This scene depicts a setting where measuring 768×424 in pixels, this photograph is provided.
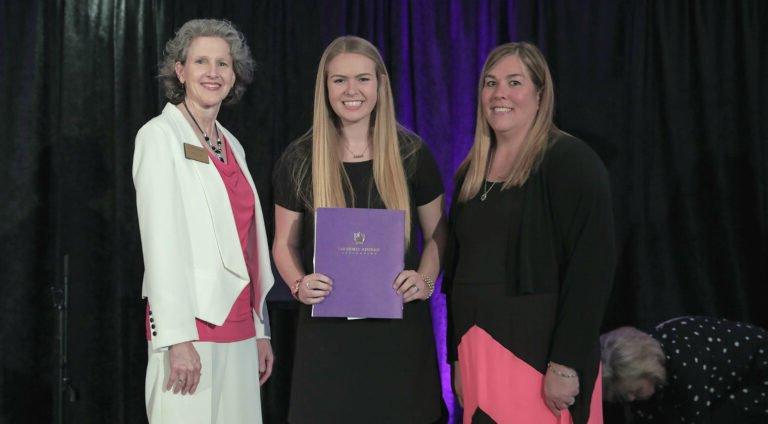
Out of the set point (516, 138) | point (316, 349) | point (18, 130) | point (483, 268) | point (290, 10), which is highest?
point (290, 10)

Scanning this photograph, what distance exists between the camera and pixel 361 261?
229 centimetres

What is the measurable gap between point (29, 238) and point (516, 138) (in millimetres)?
2664

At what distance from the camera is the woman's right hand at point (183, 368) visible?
7.16 ft

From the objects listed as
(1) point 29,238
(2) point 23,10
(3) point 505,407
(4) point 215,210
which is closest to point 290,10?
(2) point 23,10

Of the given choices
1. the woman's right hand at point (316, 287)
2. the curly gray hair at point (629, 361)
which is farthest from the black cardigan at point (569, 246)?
the curly gray hair at point (629, 361)

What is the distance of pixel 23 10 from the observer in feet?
12.8

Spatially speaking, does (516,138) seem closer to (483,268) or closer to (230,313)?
(483,268)

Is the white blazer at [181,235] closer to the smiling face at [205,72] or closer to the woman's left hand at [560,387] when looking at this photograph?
the smiling face at [205,72]

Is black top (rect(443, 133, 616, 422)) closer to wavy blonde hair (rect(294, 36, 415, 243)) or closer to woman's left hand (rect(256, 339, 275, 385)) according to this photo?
wavy blonde hair (rect(294, 36, 415, 243))

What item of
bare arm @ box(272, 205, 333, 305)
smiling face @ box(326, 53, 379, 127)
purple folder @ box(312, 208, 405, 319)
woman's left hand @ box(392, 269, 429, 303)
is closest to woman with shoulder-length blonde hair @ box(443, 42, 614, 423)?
woman's left hand @ box(392, 269, 429, 303)

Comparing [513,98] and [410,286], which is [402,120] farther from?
[410,286]

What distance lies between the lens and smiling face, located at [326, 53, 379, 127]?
8.14 ft

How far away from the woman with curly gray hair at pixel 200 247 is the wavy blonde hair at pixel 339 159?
0.94ft

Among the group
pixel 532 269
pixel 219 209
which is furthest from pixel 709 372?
pixel 219 209
